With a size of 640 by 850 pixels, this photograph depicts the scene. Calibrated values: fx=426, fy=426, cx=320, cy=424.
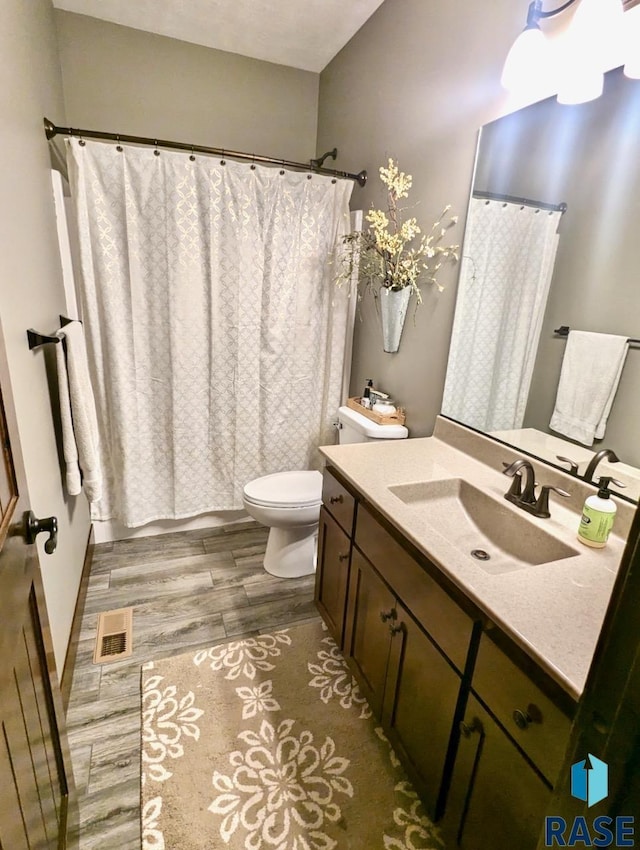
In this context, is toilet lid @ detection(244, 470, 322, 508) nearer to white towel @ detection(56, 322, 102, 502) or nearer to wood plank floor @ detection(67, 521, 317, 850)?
wood plank floor @ detection(67, 521, 317, 850)

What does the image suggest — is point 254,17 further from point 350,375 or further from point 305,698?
point 305,698

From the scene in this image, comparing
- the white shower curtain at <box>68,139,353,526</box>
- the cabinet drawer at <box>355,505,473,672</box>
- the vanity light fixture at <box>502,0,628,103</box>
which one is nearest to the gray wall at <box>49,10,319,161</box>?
the white shower curtain at <box>68,139,353,526</box>

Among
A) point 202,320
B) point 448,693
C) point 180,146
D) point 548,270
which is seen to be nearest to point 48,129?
point 180,146

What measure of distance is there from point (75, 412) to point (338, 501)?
109 centimetres

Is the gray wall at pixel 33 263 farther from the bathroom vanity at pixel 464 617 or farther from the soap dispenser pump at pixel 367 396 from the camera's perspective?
the soap dispenser pump at pixel 367 396

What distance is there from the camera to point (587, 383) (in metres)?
1.26

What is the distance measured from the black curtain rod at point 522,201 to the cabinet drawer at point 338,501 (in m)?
1.13

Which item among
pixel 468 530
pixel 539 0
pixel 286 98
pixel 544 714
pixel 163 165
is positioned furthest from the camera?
pixel 286 98

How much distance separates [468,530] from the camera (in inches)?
55.7

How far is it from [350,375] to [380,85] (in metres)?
1.47

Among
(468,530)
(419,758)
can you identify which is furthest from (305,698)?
(468,530)

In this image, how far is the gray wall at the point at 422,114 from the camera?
152 cm

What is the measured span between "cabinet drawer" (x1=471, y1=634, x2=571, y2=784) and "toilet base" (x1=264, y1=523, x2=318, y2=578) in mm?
1365

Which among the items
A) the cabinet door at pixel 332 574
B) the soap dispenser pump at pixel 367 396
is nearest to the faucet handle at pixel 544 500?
the cabinet door at pixel 332 574
